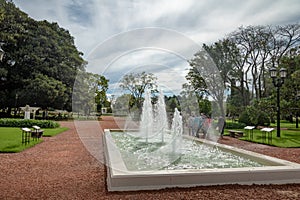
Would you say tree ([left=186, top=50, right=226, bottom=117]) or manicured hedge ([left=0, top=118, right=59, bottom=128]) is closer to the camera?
manicured hedge ([left=0, top=118, right=59, bottom=128])

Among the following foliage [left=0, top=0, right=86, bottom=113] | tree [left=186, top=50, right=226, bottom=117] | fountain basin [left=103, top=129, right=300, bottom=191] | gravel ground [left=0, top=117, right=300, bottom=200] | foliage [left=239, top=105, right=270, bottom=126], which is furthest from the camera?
foliage [left=0, top=0, right=86, bottom=113]

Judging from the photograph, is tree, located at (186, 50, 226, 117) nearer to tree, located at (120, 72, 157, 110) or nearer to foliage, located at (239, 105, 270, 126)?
foliage, located at (239, 105, 270, 126)

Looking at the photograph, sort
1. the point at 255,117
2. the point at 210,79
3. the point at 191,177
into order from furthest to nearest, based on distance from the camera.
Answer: the point at 210,79 → the point at 255,117 → the point at 191,177

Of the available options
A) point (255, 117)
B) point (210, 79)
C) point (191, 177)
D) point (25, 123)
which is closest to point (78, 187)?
point (191, 177)

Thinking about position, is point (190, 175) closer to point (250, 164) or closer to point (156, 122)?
point (250, 164)

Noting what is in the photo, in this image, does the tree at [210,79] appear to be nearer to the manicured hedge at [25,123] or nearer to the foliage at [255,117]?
the foliage at [255,117]

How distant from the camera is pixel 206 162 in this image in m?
7.55

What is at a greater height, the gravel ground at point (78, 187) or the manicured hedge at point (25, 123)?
the manicured hedge at point (25, 123)

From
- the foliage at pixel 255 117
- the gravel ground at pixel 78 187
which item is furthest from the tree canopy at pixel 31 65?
the gravel ground at pixel 78 187

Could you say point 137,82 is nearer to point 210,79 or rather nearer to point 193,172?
point 193,172

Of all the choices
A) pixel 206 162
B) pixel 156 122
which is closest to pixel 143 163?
pixel 206 162

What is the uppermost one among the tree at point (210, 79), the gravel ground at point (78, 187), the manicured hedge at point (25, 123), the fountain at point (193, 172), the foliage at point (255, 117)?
the tree at point (210, 79)

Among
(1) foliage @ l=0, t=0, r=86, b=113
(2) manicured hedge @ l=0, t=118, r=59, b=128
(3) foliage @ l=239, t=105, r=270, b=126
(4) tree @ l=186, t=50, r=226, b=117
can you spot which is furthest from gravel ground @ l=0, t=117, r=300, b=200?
(1) foliage @ l=0, t=0, r=86, b=113

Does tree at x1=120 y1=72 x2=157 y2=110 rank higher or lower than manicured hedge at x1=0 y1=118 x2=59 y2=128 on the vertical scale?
higher
